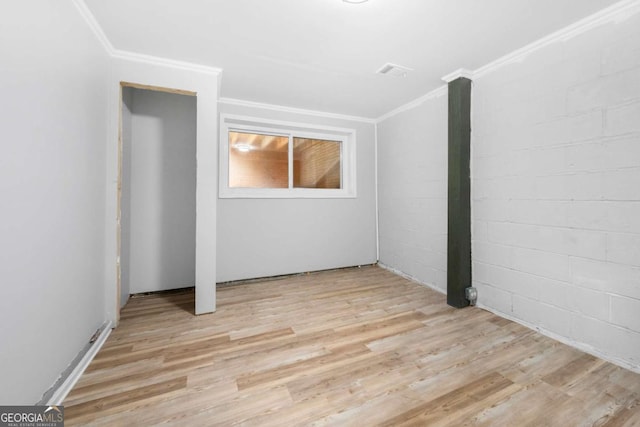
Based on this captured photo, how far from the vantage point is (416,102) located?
11.5 feet

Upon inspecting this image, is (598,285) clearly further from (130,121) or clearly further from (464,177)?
(130,121)

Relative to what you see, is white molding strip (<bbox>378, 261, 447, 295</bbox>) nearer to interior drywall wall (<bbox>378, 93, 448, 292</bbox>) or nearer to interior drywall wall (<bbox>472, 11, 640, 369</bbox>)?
interior drywall wall (<bbox>378, 93, 448, 292</bbox>)

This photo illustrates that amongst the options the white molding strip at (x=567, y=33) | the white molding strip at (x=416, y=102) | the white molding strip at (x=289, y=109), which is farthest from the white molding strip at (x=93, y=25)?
the white molding strip at (x=416, y=102)

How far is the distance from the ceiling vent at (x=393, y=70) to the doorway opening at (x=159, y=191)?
7.96 ft

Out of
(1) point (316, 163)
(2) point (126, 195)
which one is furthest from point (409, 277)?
(2) point (126, 195)

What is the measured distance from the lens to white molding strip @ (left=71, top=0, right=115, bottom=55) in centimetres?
174

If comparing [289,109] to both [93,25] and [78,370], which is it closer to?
[93,25]

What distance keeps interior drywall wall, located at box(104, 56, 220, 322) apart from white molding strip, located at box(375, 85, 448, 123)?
2.54 meters

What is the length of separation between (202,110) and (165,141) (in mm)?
1009

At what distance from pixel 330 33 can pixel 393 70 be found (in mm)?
915

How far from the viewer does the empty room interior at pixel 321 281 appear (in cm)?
136

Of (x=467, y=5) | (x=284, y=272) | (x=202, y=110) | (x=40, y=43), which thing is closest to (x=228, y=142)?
(x=202, y=110)

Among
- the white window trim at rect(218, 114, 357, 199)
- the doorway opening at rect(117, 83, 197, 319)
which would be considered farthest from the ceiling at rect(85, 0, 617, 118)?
the doorway opening at rect(117, 83, 197, 319)

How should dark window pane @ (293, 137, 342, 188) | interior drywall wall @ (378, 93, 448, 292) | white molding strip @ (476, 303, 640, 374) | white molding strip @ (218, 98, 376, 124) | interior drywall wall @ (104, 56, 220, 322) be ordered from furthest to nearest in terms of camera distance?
dark window pane @ (293, 137, 342, 188) → white molding strip @ (218, 98, 376, 124) → interior drywall wall @ (378, 93, 448, 292) → interior drywall wall @ (104, 56, 220, 322) → white molding strip @ (476, 303, 640, 374)
